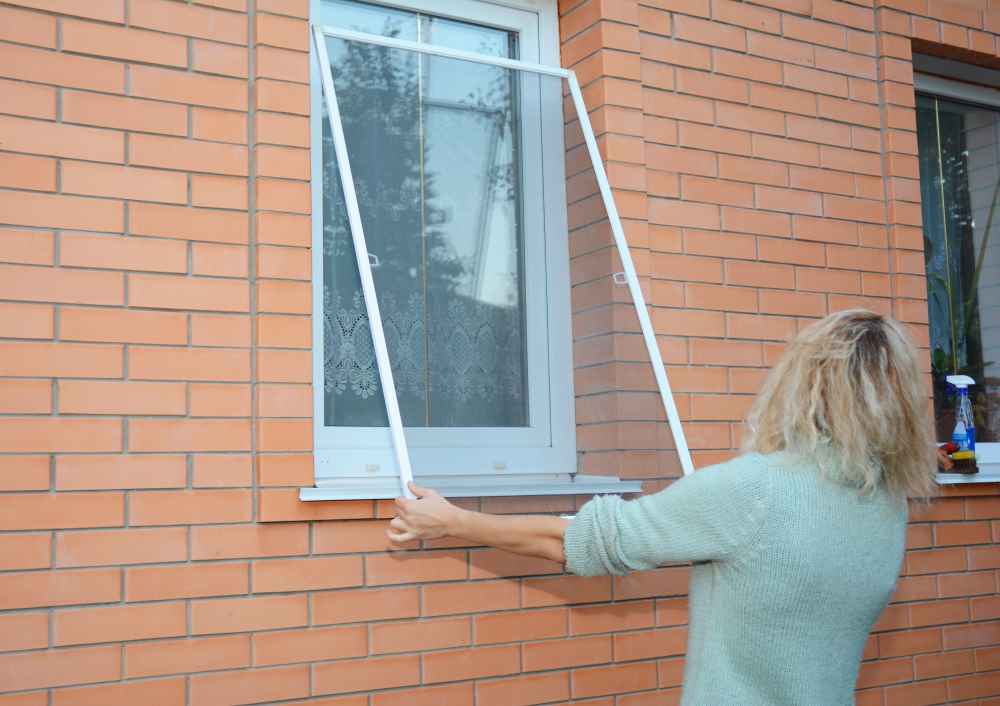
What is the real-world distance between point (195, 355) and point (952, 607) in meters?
2.80

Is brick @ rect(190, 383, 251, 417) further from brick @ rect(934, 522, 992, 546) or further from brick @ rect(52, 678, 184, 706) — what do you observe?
brick @ rect(934, 522, 992, 546)

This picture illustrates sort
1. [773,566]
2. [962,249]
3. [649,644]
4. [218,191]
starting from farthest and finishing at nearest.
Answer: [962,249] → [649,644] → [218,191] → [773,566]

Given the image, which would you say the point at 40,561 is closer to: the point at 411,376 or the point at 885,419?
the point at 411,376

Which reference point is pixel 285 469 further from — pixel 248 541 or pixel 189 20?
pixel 189 20

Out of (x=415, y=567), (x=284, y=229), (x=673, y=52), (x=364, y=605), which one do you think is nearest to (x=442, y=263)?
(x=284, y=229)

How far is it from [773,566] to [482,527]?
1.90 feet

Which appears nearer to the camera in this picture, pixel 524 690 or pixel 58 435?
pixel 58 435

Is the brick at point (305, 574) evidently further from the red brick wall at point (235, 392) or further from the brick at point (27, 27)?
the brick at point (27, 27)

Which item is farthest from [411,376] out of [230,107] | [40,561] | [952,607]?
[952,607]

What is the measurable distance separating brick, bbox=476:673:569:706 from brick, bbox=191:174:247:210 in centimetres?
139

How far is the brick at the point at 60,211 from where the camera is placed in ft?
8.39

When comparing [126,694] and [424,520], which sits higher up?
[424,520]

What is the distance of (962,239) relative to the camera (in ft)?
15.2

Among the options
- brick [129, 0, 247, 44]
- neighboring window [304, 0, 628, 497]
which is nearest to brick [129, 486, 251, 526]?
neighboring window [304, 0, 628, 497]
